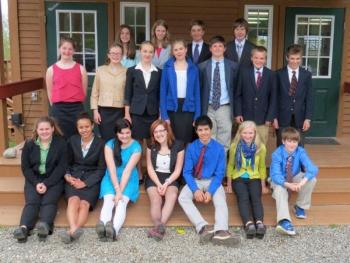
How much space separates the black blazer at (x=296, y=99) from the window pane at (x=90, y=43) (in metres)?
3.03

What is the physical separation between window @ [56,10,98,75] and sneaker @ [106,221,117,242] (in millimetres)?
3235

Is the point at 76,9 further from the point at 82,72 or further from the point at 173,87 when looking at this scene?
the point at 173,87

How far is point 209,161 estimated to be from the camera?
4230mm

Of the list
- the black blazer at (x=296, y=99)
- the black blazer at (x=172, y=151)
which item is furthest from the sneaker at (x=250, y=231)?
the black blazer at (x=296, y=99)

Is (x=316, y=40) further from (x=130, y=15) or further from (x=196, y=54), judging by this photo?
(x=130, y=15)

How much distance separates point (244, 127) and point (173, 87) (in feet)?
2.60

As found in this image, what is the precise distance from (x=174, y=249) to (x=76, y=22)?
3.94 m

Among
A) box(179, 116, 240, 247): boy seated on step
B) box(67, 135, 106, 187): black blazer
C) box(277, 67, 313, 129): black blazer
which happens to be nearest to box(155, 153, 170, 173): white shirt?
box(179, 116, 240, 247): boy seated on step

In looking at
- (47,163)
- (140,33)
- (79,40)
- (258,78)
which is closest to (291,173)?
(258,78)

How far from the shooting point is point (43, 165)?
4.23m

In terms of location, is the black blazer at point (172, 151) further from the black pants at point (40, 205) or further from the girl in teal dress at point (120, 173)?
the black pants at point (40, 205)

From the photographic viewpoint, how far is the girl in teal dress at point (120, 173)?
13.4 ft

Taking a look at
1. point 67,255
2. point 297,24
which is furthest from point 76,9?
point 67,255

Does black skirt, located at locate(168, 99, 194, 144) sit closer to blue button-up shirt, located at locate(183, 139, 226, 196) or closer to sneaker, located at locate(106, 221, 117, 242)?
blue button-up shirt, located at locate(183, 139, 226, 196)
